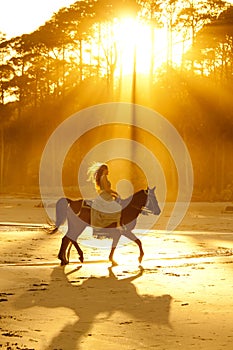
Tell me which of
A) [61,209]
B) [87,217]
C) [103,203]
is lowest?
[87,217]

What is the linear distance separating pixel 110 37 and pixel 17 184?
39.0ft

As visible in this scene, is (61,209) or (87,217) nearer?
(87,217)

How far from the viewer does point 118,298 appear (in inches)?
464

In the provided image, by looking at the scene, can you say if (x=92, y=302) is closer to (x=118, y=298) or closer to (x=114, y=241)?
(x=118, y=298)

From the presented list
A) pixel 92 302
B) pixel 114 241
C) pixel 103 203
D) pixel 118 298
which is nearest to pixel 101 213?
pixel 103 203

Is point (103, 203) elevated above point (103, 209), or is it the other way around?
point (103, 203)

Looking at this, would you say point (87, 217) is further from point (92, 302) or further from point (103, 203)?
point (92, 302)

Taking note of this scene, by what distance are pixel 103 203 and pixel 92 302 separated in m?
5.05

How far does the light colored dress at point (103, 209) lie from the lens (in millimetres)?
16234

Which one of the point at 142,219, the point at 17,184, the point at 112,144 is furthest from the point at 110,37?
the point at 142,219

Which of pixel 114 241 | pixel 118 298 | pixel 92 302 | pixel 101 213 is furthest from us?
pixel 114 241

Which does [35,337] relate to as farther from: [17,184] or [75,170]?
[17,184]

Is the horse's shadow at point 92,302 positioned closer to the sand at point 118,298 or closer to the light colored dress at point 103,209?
the sand at point 118,298

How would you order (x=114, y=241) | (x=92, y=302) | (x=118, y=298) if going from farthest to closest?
1. (x=114, y=241)
2. (x=118, y=298)
3. (x=92, y=302)
